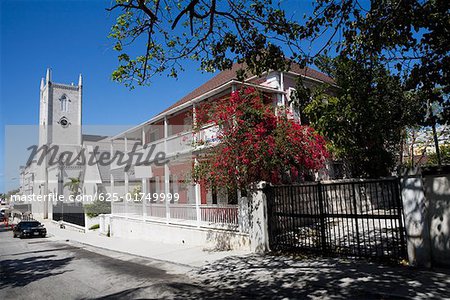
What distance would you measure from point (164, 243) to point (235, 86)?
25.7ft

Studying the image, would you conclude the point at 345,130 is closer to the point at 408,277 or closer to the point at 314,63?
the point at 314,63

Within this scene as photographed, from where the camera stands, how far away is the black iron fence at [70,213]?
26.6m

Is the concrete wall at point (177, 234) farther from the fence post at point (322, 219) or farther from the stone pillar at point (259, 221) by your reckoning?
the fence post at point (322, 219)

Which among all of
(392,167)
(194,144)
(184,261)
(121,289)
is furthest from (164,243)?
(392,167)

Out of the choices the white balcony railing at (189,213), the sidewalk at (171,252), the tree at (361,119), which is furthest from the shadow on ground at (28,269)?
the tree at (361,119)

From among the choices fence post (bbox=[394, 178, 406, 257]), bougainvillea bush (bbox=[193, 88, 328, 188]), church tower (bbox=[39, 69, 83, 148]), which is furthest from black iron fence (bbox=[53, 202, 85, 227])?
fence post (bbox=[394, 178, 406, 257])

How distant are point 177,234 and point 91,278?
17.4 feet

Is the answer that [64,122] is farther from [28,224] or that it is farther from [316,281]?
[316,281]

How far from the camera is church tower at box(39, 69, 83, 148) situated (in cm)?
4603

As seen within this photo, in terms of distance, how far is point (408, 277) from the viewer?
20.2 feet

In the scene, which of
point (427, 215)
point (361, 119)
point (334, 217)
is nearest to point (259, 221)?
point (334, 217)

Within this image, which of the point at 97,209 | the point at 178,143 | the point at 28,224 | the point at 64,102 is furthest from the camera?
the point at 64,102

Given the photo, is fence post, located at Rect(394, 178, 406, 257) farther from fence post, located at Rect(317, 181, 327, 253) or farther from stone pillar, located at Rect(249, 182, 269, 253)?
stone pillar, located at Rect(249, 182, 269, 253)

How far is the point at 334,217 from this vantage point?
8289mm
